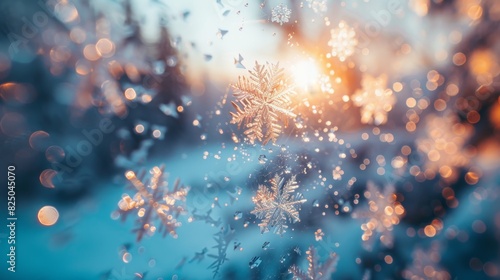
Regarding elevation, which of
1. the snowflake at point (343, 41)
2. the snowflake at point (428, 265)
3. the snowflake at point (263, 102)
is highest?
the snowflake at point (343, 41)

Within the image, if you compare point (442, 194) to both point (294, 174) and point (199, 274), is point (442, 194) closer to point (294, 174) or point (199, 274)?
point (294, 174)

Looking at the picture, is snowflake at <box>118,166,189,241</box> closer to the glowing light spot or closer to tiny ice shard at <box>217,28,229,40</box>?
the glowing light spot

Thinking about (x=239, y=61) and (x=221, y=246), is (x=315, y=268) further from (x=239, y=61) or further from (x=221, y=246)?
(x=239, y=61)

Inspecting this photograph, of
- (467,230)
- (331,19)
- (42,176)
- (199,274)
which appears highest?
(331,19)

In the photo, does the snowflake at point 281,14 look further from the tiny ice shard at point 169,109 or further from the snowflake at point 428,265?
the snowflake at point 428,265

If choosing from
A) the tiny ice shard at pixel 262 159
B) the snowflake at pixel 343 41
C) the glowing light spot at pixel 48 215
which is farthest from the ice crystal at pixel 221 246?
the snowflake at pixel 343 41

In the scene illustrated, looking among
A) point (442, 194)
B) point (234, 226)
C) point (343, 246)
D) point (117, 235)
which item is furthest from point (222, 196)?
point (442, 194)

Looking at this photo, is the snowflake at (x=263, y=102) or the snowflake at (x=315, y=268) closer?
the snowflake at (x=263, y=102)
